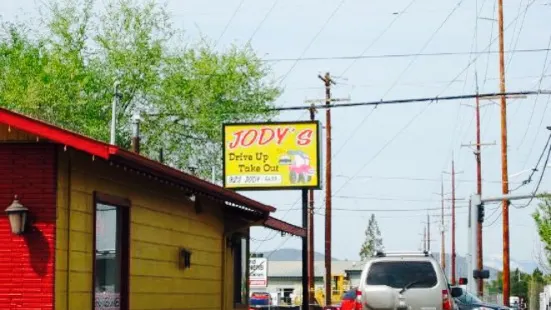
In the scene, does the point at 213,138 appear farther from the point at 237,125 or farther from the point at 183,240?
the point at 183,240

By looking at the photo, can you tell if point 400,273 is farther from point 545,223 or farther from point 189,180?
point 545,223

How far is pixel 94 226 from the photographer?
659 inches

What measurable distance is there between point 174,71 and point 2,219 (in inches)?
1501

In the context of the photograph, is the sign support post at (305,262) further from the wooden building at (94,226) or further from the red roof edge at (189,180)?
the wooden building at (94,226)

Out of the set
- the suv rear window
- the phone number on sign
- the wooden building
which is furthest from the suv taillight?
the phone number on sign

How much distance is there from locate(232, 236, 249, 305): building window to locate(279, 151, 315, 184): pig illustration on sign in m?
7.47

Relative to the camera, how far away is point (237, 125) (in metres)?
36.5

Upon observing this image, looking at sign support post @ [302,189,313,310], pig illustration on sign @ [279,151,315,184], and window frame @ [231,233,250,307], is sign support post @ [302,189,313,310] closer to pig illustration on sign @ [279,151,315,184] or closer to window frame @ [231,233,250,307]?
pig illustration on sign @ [279,151,315,184]

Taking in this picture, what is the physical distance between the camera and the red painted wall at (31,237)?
15297 millimetres

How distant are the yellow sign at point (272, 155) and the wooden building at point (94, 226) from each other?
12328 mm

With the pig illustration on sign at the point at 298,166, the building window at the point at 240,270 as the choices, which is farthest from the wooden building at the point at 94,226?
the pig illustration on sign at the point at 298,166

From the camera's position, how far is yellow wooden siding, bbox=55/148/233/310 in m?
15.8

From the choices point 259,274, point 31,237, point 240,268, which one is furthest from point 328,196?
point 31,237

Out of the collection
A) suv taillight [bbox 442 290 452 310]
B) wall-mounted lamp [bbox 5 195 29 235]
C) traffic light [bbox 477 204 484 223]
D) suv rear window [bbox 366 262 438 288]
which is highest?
traffic light [bbox 477 204 484 223]
